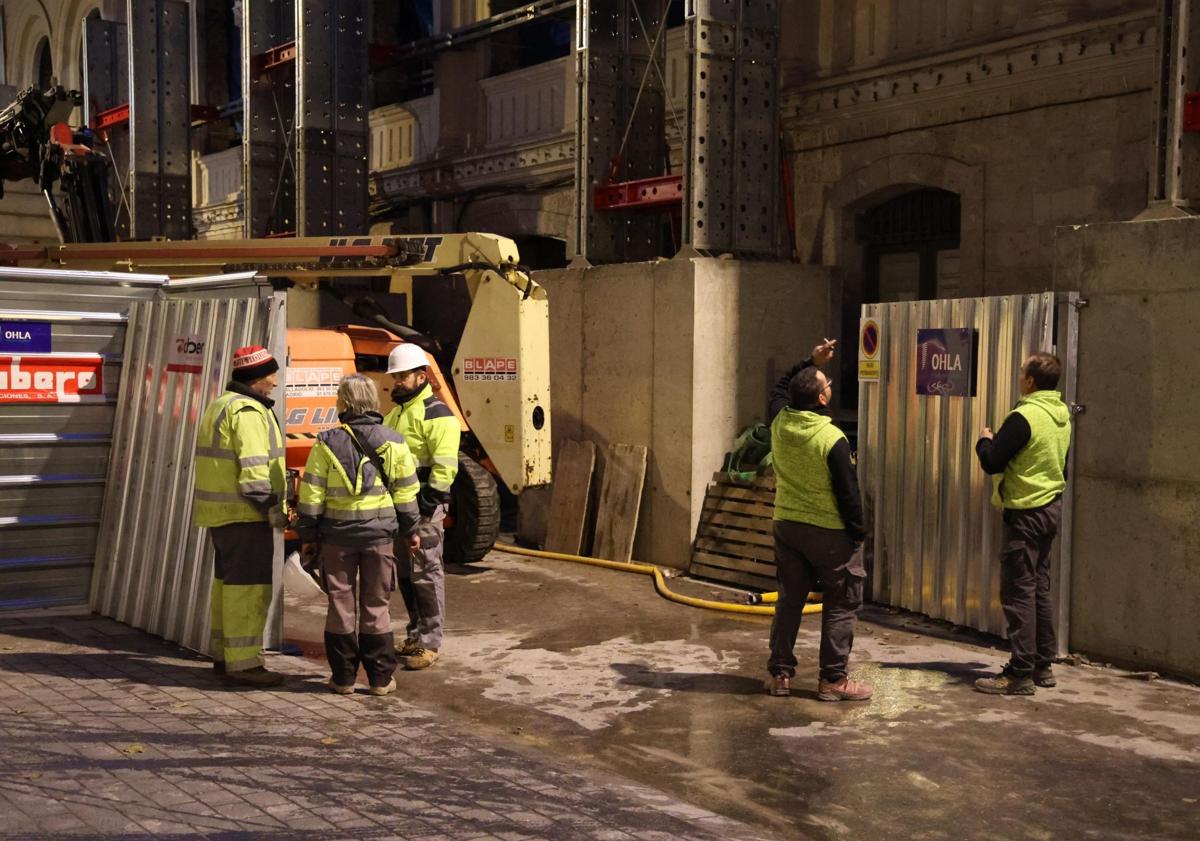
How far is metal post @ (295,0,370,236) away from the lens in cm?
1808

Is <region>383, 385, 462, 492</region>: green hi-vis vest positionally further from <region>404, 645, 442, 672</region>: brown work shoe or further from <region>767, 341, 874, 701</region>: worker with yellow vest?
<region>767, 341, 874, 701</region>: worker with yellow vest

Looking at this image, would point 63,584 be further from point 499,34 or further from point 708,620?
point 499,34

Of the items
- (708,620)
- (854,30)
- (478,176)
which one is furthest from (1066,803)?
(478,176)

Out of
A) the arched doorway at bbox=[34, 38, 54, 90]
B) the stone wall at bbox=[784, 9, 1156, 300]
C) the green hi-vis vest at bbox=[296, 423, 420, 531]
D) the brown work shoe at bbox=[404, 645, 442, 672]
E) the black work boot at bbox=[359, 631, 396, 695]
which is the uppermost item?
the arched doorway at bbox=[34, 38, 54, 90]

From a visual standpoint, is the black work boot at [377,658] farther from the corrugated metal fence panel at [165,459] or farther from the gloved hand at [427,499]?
the corrugated metal fence panel at [165,459]

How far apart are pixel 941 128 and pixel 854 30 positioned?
1607 mm

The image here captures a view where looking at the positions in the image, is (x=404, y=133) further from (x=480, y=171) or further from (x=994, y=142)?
(x=994, y=142)

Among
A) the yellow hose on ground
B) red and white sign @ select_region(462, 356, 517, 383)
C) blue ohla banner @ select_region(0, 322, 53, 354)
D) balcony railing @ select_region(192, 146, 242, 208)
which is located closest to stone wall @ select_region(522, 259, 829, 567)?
the yellow hose on ground

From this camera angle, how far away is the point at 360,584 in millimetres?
7738

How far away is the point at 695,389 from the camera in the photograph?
39.4 feet

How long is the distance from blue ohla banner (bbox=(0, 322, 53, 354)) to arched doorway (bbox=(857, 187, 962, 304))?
7764mm

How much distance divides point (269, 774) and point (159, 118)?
18871 mm

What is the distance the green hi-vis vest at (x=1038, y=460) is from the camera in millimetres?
7922

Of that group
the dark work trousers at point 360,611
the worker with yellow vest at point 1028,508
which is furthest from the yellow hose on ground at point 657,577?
the dark work trousers at point 360,611
